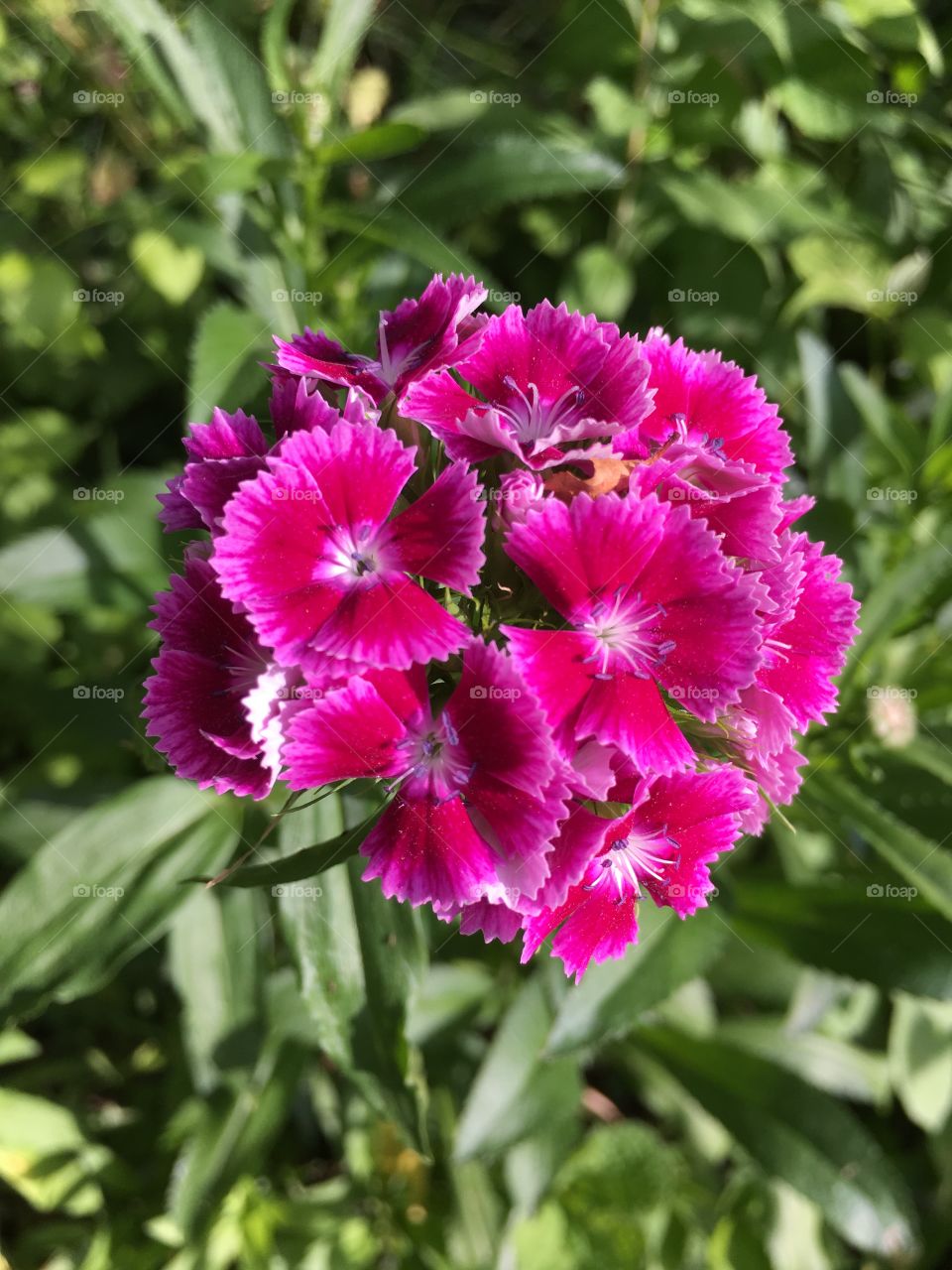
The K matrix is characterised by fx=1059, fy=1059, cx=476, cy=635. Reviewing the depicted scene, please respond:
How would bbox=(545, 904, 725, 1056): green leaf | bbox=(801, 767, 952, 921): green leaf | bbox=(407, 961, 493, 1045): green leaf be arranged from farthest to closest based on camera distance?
bbox=(407, 961, 493, 1045): green leaf, bbox=(545, 904, 725, 1056): green leaf, bbox=(801, 767, 952, 921): green leaf

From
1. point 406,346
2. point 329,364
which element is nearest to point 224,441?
point 329,364

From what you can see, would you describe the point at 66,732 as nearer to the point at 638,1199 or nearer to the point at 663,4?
the point at 638,1199

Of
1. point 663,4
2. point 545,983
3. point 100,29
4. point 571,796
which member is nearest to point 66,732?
point 545,983

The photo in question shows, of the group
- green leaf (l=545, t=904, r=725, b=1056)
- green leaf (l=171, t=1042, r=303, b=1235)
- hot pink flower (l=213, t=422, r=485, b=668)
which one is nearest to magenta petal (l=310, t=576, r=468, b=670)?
hot pink flower (l=213, t=422, r=485, b=668)

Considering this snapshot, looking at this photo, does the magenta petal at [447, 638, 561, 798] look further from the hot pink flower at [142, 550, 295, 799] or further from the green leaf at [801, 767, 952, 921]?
the green leaf at [801, 767, 952, 921]

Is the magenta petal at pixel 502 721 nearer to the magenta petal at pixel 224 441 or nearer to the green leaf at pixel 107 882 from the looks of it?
the magenta petal at pixel 224 441

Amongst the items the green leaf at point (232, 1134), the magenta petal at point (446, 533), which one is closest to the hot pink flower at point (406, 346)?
the magenta petal at point (446, 533)

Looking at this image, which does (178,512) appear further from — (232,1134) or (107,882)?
(232,1134)

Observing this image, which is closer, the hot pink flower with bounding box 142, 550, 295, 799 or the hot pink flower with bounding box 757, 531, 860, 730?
the hot pink flower with bounding box 142, 550, 295, 799
